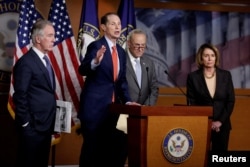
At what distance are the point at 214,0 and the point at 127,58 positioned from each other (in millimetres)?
2174

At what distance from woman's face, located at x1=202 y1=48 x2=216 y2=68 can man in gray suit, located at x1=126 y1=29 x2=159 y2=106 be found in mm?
462

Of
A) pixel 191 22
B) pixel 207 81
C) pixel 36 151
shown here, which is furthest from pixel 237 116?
pixel 36 151

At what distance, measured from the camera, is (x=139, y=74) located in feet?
12.3

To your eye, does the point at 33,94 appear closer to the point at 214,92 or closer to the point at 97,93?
the point at 97,93

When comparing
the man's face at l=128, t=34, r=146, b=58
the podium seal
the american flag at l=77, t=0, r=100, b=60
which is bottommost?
the podium seal

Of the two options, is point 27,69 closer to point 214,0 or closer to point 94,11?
point 94,11

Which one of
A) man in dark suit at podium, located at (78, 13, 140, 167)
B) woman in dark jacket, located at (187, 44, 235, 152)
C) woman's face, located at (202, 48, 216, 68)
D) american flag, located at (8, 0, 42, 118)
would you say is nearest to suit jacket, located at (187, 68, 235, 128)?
woman in dark jacket, located at (187, 44, 235, 152)

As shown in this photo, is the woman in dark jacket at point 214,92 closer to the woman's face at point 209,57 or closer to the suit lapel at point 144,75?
the woman's face at point 209,57

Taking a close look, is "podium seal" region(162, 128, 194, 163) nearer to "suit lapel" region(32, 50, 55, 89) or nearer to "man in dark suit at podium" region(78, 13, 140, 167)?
"man in dark suit at podium" region(78, 13, 140, 167)

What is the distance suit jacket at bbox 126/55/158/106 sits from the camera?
144 inches

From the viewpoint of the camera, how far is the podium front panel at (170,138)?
2727 mm

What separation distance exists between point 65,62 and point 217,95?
153 centimetres

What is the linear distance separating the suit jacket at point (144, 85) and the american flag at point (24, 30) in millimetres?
1097

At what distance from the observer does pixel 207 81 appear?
3.77 m
